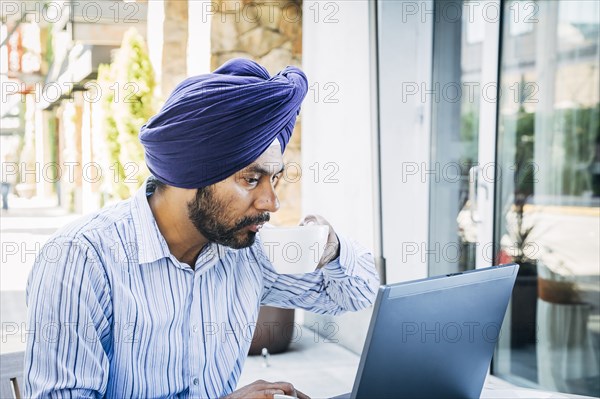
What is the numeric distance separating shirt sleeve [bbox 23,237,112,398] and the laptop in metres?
0.46

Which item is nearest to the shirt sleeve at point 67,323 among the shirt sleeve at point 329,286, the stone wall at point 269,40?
the shirt sleeve at point 329,286

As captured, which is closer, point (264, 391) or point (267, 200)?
point (264, 391)

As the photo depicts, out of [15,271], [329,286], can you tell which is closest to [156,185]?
[329,286]

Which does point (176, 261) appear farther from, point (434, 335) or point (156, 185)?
point (434, 335)

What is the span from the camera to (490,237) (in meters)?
3.08

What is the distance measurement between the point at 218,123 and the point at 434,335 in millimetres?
529

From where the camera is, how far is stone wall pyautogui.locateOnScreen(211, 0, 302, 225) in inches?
159

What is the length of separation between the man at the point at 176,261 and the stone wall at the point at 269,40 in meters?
2.81

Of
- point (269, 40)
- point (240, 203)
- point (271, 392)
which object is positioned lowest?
point (271, 392)

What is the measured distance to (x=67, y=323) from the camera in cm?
109

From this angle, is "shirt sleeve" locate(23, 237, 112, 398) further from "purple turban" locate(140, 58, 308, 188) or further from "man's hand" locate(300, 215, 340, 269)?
"man's hand" locate(300, 215, 340, 269)

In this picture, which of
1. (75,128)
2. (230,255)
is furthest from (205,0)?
(75,128)

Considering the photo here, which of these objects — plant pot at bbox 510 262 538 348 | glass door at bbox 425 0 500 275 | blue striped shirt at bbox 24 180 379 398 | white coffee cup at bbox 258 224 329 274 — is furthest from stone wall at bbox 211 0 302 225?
white coffee cup at bbox 258 224 329 274

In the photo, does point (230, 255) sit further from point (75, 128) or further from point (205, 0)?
point (75, 128)
